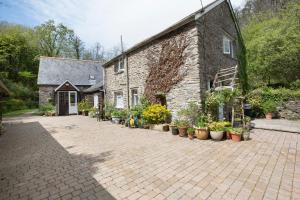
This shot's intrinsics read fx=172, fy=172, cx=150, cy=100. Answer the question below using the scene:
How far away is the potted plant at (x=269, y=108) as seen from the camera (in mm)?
11516

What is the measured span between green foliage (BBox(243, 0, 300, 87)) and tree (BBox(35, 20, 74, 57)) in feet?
110

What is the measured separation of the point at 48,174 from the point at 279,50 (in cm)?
1859

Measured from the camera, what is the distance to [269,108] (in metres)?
11.6

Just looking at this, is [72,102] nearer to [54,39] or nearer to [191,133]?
[191,133]

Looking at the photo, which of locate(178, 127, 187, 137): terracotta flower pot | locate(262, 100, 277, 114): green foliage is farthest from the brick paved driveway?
locate(262, 100, 277, 114): green foliage

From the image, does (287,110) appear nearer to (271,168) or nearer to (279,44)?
(279,44)

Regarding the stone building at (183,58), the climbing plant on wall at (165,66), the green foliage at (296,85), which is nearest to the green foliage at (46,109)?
the stone building at (183,58)

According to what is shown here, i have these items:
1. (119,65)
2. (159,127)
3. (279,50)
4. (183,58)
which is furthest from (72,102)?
(279,50)

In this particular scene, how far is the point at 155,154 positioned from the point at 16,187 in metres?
3.51

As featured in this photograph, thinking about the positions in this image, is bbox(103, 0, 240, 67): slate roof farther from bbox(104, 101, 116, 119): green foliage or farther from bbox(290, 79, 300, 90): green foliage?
bbox(290, 79, 300, 90): green foliage

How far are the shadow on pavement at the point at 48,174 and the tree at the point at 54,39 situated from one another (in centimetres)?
3386

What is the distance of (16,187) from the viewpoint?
12.2ft

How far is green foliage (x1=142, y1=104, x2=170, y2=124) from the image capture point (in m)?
9.59

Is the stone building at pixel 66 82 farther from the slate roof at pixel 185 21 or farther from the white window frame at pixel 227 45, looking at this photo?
the white window frame at pixel 227 45
